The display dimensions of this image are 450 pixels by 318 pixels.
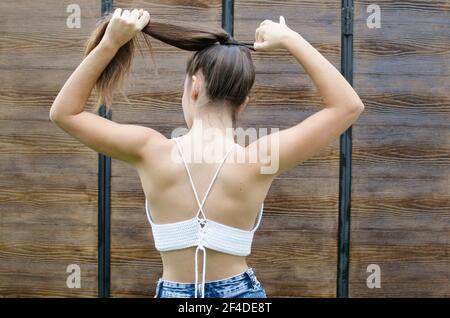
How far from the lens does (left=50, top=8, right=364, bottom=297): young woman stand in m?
1.80

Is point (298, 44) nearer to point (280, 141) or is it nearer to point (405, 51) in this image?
point (280, 141)

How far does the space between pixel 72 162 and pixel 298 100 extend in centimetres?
130

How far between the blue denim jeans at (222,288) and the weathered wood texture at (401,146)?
1.98 meters

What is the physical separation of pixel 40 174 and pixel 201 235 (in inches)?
84.1

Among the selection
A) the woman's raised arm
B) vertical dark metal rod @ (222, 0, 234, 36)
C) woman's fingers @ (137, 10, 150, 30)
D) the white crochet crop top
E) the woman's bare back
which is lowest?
the white crochet crop top

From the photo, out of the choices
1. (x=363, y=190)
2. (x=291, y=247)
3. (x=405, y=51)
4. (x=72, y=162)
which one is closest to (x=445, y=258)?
(x=363, y=190)

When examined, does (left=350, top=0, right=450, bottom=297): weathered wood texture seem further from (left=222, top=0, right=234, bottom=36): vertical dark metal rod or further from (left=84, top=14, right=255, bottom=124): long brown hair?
(left=84, top=14, right=255, bottom=124): long brown hair

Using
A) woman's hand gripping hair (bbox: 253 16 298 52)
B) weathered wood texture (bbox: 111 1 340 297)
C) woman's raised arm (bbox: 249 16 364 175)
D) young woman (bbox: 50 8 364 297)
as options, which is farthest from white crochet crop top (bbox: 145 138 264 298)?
weathered wood texture (bbox: 111 1 340 297)

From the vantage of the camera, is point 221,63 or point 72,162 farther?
point 72,162

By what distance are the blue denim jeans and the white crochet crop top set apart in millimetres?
25

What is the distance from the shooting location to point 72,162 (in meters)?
3.72

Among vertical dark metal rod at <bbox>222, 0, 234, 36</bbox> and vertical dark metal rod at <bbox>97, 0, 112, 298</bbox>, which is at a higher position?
vertical dark metal rod at <bbox>222, 0, 234, 36</bbox>

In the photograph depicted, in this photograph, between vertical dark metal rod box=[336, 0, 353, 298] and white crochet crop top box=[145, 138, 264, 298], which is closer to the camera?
white crochet crop top box=[145, 138, 264, 298]

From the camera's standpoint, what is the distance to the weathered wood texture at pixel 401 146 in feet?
Answer: 12.2
